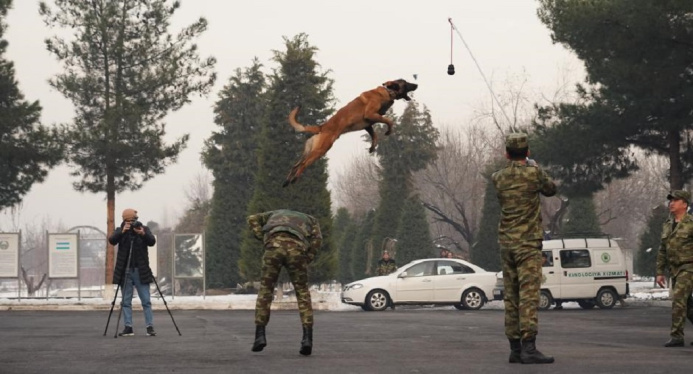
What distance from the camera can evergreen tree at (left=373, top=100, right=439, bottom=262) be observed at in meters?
62.0

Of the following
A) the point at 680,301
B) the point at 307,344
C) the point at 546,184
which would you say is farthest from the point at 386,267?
the point at 546,184

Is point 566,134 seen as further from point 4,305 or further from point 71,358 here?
point 71,358

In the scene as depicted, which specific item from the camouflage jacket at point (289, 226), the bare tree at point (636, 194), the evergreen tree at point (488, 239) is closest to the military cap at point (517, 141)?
the camouflage jacket at point (289, 226)

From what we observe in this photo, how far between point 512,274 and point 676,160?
89.8 feet

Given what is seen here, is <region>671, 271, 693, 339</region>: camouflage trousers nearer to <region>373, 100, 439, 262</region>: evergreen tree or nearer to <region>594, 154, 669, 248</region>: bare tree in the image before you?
<region>373, 100, 439, 262</region>: evergreen tree

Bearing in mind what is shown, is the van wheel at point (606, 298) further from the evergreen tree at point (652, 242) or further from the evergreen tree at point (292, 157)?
the evergreen tree at point (652, 242)

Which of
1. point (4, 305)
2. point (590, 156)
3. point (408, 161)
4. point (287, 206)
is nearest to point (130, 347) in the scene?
point (4, 305)

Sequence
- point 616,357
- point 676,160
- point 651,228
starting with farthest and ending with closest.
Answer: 1. point 651,228
2. point 676,160
3. point 616,357

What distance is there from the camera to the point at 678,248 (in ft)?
46.8

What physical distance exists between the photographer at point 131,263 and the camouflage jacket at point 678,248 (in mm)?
7615

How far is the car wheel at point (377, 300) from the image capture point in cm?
3266

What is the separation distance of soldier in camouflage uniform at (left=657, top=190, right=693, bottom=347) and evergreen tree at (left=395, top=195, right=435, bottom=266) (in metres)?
43.2

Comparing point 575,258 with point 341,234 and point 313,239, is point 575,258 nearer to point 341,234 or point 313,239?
point 313,239

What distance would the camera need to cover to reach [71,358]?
1212cm
